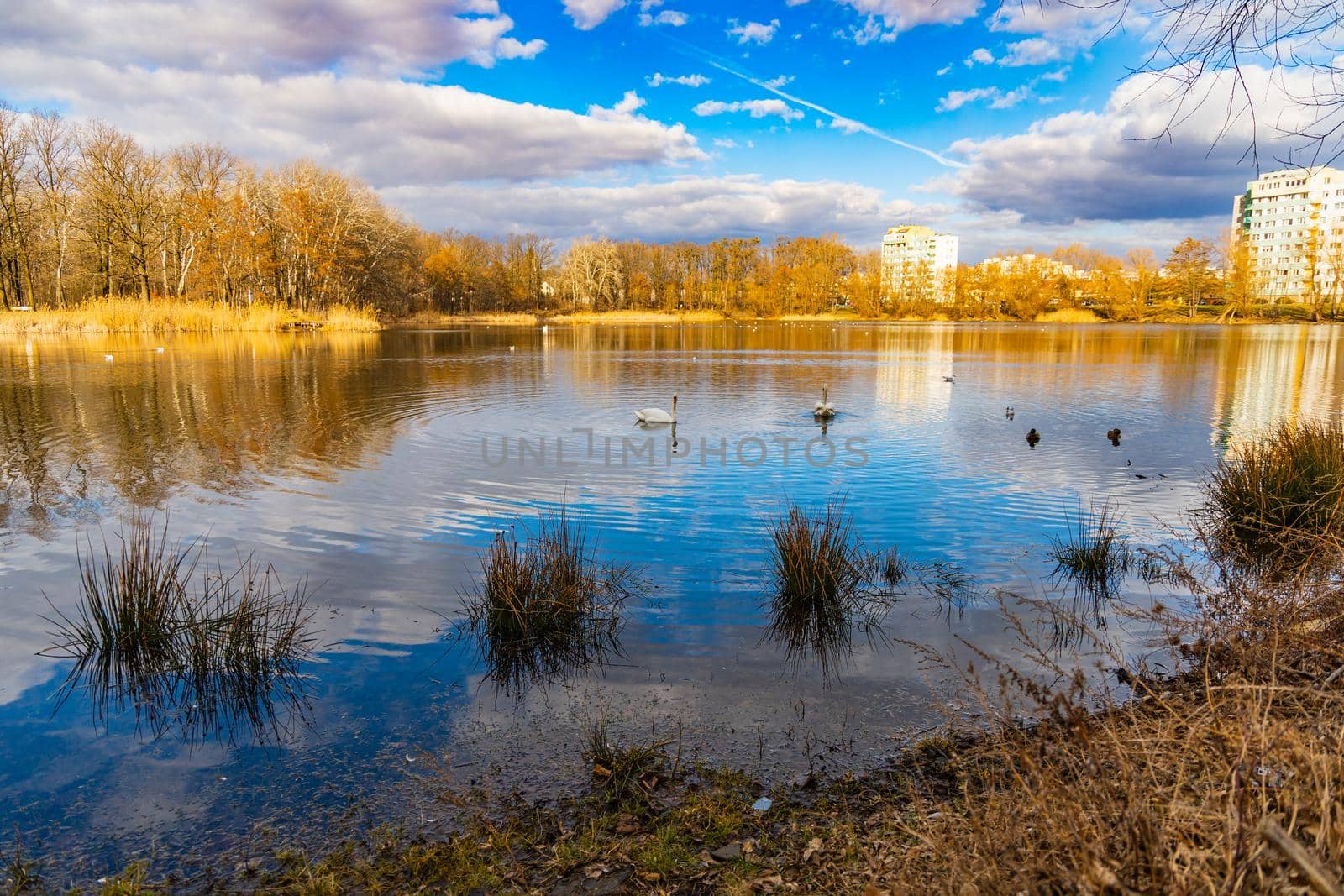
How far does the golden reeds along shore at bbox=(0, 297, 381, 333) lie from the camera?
42469 millimetres

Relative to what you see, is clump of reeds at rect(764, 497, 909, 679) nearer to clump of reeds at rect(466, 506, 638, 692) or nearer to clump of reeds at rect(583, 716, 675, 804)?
clump of reeds at rect(466, 506, 638, 692)

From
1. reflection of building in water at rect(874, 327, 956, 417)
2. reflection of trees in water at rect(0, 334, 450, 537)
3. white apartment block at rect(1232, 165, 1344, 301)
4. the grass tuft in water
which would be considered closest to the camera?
the grass tuft in water

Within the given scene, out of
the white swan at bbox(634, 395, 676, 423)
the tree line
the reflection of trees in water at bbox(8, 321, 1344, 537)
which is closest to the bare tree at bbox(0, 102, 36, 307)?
the tree line

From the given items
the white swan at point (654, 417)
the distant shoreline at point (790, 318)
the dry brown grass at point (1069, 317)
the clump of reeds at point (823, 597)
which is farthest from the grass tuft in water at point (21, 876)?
the dry brown grass at point (1069, 317)

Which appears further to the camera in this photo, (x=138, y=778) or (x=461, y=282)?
(x=461, y=282)

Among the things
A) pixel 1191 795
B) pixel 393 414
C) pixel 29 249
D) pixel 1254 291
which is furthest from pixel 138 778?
pixel 1254 291

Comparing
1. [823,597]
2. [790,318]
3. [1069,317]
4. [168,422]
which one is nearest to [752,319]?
[790,318]

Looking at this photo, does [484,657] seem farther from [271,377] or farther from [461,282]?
[461,282]

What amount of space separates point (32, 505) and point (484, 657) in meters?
8.29

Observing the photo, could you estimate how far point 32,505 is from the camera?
406 inches

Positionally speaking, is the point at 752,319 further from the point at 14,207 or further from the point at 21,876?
the point at 21,876

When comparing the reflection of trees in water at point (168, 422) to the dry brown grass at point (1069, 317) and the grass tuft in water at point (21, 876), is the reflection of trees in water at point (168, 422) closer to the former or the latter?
the grass tuft in water at point (21, 876)

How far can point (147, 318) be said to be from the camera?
4597 cm

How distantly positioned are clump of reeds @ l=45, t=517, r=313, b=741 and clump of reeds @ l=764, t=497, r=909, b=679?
3882 millimetres
